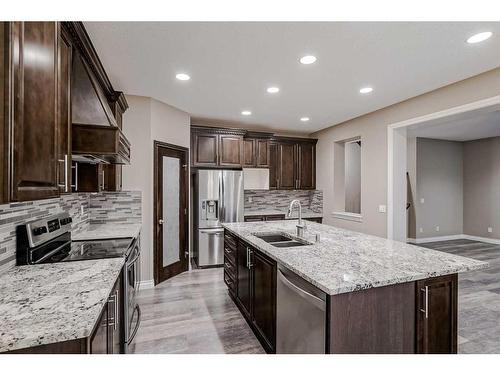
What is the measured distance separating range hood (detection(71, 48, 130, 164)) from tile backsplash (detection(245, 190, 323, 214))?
3816 mm

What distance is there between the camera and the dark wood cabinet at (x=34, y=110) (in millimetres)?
981

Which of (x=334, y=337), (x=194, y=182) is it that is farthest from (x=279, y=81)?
(x=334, y=337)

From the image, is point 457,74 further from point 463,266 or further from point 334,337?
point 334,337

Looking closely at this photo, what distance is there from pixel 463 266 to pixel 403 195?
8.40ft

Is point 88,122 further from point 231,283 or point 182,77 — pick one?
point 231,283

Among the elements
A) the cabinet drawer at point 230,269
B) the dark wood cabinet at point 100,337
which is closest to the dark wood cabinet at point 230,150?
the cabinet drawer at point 230,269

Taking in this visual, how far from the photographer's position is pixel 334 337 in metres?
1.36

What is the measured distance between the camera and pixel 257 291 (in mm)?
2336

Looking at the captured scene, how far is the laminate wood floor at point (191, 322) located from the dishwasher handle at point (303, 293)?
0.84 meters

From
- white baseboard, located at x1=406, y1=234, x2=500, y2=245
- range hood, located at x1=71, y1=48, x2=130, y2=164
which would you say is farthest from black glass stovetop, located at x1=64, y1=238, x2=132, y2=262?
white baseboard, located at x1=406, y1=234, x2=500, y2=245

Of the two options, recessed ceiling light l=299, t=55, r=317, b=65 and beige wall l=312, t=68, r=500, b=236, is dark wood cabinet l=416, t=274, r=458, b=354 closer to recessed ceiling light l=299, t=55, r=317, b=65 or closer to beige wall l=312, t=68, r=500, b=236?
recessed ceiling light l=299, t=55, r=317, b=65

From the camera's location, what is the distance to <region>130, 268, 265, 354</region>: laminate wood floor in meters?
2.28

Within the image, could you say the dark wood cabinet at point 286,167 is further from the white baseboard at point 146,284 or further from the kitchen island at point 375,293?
the kitchen island at point 375,293

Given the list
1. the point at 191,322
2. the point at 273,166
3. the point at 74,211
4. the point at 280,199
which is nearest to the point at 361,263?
the point at 191,322
